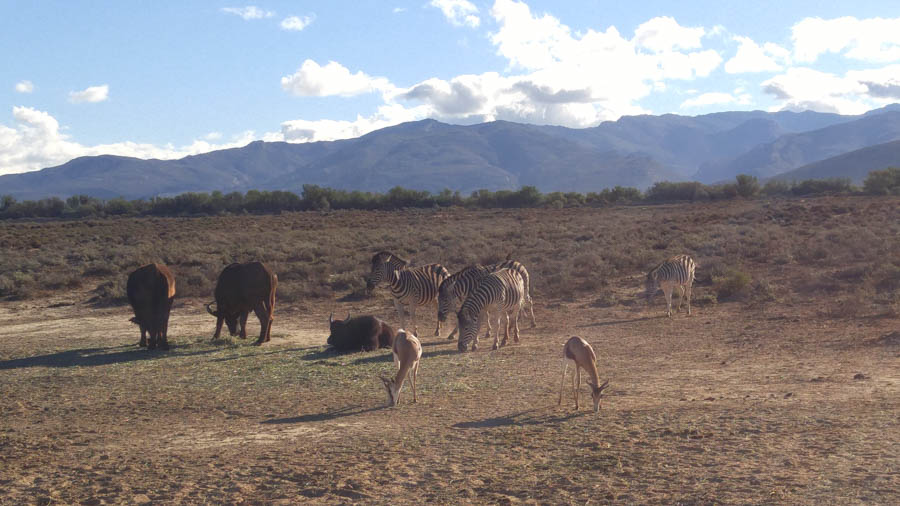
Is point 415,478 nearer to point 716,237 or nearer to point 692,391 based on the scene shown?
point 692,391

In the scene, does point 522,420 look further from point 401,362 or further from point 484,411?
point 401,362

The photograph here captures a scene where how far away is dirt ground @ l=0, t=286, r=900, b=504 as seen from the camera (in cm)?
682

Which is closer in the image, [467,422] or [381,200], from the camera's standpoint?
[467,422]

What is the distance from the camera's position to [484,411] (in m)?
9.84

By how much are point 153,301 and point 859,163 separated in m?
193

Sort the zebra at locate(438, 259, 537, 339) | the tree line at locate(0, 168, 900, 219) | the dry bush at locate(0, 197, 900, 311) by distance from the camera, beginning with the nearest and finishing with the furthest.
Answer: the zebra at locate(438, 259, 537, 339), the dry bush at locate(0, 197, 900, 311), the tree line at locate(0, 168, 900, 219)

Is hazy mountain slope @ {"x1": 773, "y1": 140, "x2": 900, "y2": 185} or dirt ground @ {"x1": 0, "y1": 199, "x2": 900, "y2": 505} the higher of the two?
hazy mountain slope @ {"x1": 773, "y1": 140, "x2": 900, "y2": 185}

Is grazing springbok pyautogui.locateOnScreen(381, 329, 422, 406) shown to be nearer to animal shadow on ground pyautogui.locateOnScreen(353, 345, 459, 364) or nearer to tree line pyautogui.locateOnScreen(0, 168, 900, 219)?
animal shadow on ground pyautogui.locateOnScreen(353, 345, 459, 364)

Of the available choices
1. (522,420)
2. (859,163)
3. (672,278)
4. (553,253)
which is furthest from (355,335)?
(859,163)

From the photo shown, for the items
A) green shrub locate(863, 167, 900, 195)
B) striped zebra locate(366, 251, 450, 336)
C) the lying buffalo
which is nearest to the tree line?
green shrub locate(863, 167, 900, 195)

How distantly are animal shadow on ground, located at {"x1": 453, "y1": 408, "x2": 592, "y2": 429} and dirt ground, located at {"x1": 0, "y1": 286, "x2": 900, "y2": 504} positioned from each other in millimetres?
50

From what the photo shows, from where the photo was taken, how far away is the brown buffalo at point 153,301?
15.0 meters

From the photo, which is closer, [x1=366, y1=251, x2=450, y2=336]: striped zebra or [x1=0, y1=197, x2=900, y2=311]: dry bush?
[x1=366, y1=251, x2=450, y2=336]: striped zebra

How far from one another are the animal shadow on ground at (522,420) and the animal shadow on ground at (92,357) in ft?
25.4
